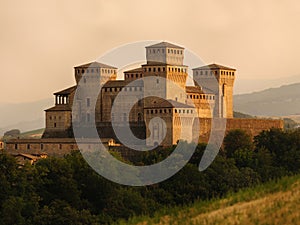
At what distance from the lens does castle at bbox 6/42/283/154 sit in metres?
88.8

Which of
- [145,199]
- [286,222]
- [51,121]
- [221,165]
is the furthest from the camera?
[51,121]

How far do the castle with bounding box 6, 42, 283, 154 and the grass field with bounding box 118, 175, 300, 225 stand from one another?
58179 millimetres

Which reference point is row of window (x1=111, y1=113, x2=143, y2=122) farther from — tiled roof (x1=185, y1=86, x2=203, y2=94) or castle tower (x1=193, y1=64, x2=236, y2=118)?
castle tower (x1=193, y1=64, x2=236, y2=118)

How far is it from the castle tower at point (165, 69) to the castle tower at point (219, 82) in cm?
519

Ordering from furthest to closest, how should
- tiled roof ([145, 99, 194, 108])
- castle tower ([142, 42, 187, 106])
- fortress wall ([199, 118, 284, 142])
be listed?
castle tower ([142, 42, 187, 106]) < fortress wall ([199, 118, 284, 142]) < tiled roof ([145, 99, 194, 108])

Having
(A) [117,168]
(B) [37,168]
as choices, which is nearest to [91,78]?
(A) [117,168]

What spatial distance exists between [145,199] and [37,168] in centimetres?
867

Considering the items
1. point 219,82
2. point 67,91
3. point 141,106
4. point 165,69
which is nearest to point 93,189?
point 141,106

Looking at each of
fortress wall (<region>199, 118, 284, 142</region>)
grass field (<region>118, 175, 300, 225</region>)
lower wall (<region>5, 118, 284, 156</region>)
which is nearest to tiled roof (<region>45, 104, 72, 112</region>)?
lower wall (<region>5, 118, 284, 156</region>)

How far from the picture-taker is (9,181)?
64062 mm

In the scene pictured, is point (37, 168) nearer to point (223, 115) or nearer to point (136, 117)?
point (136, 117)

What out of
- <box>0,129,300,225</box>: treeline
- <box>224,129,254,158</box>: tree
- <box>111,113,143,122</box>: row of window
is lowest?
<box>0,129,300,225</box>: treeline

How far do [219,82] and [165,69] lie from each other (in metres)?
10.2

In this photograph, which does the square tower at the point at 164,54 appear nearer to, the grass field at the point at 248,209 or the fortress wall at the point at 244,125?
the fortress wall at the point at 244,125
